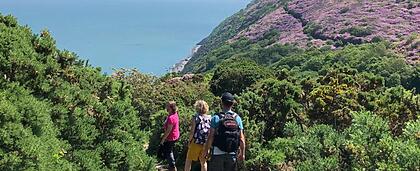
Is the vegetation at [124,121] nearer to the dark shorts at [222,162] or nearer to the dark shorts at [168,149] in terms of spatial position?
the dark shorts at [168,149]

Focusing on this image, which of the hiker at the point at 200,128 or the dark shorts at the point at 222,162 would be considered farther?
the hiker at the point at 200,128

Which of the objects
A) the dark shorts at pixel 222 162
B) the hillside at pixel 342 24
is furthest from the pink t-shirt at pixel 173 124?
the hillside at pixel 342 24

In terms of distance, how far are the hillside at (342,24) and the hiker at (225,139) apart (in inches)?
2407

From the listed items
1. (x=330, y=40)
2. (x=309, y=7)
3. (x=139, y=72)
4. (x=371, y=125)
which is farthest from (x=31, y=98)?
(x=309, y=7)

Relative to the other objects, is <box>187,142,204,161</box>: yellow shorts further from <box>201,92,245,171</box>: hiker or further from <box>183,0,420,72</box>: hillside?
<box>183,0,420,72</box>: hillside

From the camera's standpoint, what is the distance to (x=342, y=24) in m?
92.9

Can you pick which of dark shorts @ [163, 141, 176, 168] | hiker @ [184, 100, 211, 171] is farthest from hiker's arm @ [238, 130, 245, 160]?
dark shorts @ [163, 141, 176, 168]

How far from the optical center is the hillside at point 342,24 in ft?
269

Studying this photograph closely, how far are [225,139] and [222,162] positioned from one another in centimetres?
35

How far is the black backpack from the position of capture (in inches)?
287

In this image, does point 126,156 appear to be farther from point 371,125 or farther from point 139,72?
point 139,72

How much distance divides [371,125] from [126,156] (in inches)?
157

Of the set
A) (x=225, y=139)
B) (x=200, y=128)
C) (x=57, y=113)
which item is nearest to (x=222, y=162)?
(x=225, y=139)

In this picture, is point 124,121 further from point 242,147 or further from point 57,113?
point 242,147
